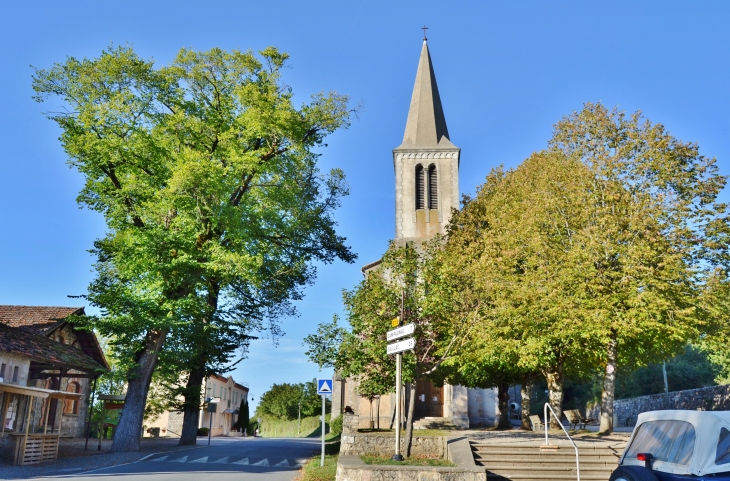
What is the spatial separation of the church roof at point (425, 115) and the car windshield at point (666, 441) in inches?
1324

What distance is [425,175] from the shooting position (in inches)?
1554

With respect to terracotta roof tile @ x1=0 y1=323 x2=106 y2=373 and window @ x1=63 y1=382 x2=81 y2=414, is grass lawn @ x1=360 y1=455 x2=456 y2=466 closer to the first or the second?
terracotta roof tile @ x1=0 y1=323 x2=106 y2=373

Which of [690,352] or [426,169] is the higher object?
[426,169]

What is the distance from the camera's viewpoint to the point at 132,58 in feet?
71.5

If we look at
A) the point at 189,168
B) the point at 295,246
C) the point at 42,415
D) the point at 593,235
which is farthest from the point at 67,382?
the point at 593,235

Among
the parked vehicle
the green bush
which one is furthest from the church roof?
the parked vehicle

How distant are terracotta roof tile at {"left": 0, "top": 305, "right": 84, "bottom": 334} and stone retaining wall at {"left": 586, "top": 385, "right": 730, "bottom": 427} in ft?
89.4

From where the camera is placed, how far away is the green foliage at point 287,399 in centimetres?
6819

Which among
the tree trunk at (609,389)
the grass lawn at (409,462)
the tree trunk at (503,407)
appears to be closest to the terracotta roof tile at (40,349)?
the grass lawn at (409,462)

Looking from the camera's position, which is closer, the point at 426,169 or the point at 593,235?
the point at 593,235

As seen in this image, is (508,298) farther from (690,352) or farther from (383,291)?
(690,352)

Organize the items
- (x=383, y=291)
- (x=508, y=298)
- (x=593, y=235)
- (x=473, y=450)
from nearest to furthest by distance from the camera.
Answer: (x=473, y=450)
(x=383, y=291)
(x=593, y=235)
(x=508, y=298)

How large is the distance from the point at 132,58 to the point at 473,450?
57.5 feet

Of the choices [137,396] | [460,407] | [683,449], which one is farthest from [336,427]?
[683,449]
